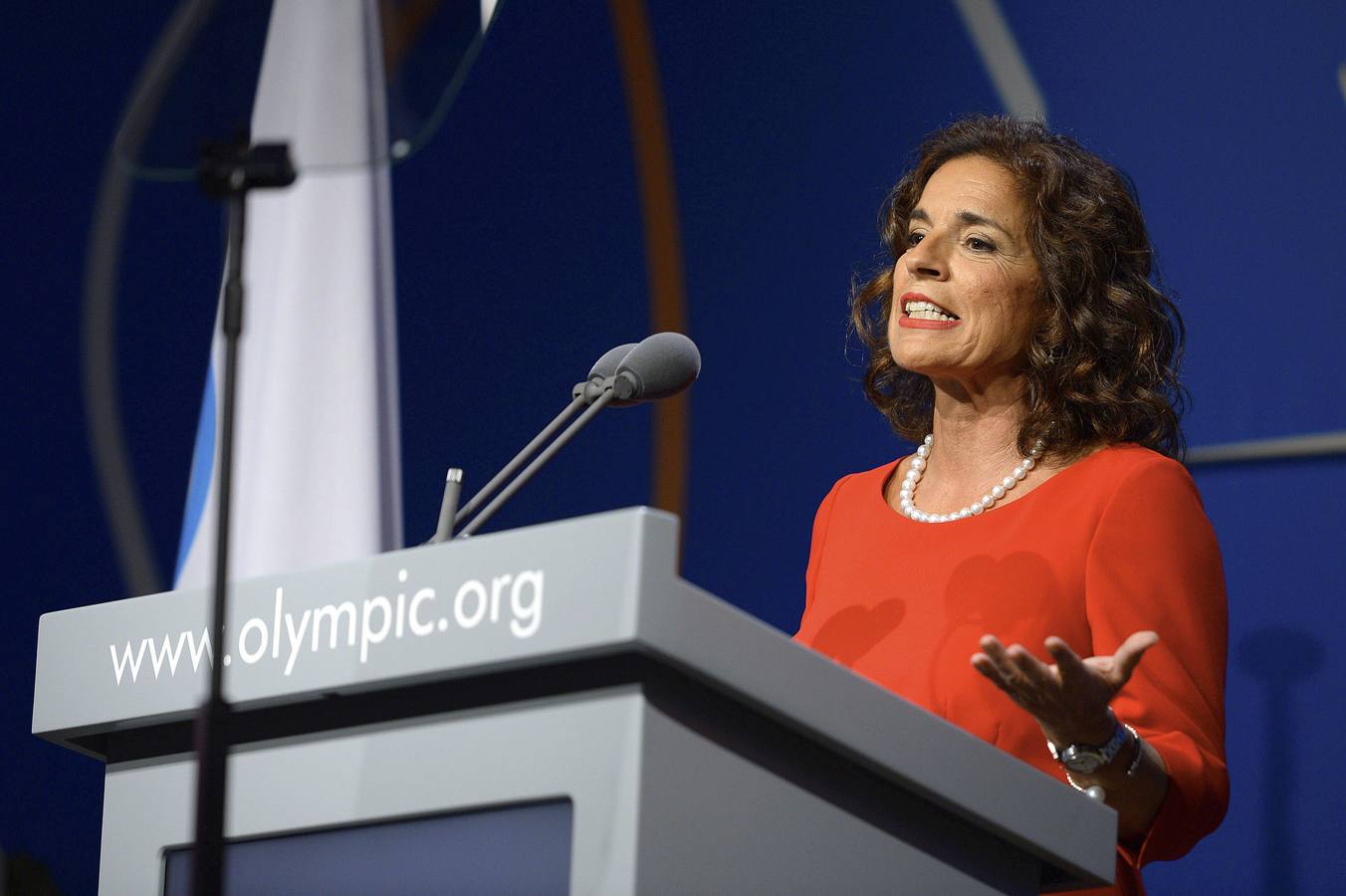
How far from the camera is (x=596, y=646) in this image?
0.98 meters

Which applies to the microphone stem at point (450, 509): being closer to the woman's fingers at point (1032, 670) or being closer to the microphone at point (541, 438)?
the microphone at point (541, 438)

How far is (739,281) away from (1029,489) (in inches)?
66.8

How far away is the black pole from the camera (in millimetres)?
995

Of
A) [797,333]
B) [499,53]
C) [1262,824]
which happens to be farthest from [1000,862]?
[499,53]

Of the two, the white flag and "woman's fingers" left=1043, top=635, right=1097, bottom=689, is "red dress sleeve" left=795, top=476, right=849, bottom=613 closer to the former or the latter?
"woman's fingers" left=1043, top=635, right=1097, bottom=689

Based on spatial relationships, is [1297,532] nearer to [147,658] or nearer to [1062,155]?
[1062,155]

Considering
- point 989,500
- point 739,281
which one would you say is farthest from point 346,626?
point 739,281

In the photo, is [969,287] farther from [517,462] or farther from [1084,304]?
[517,462]

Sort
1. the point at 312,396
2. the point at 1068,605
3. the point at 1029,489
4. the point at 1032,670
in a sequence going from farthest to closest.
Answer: the point at 312,396 → the point at 1029,489 → the point at 1068,605 → the point at 1032,670

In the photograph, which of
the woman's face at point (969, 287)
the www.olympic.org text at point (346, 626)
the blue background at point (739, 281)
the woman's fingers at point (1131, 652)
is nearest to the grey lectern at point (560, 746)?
the www.olympic.org text at point (346, 626)

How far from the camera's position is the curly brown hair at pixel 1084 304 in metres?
2.01

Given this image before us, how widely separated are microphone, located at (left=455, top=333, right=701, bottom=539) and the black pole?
551 mm

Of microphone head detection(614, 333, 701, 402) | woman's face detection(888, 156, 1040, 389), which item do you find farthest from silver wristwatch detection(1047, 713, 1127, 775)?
woman's face detection(888, 156, 1040, 389)

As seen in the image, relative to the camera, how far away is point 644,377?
1620 millimetres
